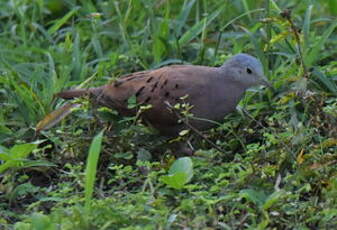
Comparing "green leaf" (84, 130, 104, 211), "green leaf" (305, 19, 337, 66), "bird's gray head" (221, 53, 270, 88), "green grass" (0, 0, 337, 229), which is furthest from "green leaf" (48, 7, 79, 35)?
"green leaf" (84, 130, 104, 211)

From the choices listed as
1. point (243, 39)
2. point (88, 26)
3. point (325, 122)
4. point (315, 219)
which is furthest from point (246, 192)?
point (88, 26)

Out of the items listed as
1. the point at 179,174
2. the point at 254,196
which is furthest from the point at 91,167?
the point at 254,196

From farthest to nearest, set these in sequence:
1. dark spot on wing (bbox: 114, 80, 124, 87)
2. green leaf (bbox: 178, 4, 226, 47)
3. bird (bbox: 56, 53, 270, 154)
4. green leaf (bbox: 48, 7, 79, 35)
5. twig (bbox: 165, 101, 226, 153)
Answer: green leaf (bbox: 48, 7, 79, 35), green leaf (bbox: 178, 4, 226, 47), dark spot on wing (bbox: 114, 80, 124, 87), bird (bbox: 56, 53, 270, 154), twig (bbox: 165, 101, 226, 153)

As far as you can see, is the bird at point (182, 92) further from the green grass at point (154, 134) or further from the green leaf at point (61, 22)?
the green leaf at point (61, 22)

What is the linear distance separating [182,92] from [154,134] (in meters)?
0.34

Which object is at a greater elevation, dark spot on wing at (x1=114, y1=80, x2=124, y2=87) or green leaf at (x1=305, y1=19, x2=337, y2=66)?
green leaf at (x1=305, y1=19, x2=337, y2=66)

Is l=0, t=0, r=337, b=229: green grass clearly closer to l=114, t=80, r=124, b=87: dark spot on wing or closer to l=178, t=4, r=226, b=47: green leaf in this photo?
l=178, t=4, r=226, b=47: green leaf

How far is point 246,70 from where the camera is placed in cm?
594

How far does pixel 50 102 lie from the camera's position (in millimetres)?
6102

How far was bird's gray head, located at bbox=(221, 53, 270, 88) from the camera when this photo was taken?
5918 millimetres

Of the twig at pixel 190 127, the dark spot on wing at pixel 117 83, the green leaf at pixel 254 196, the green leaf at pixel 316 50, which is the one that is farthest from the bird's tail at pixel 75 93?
the green leaf at pixel 254 196

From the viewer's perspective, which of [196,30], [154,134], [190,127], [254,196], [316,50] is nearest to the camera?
[254,196]

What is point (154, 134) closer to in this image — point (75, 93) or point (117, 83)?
point (117, 83)

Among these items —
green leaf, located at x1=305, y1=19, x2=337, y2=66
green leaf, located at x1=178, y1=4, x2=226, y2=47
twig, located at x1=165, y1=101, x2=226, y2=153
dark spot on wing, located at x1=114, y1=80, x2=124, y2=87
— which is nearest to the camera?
twig, located at x1=165, y1=101, x2=226, y2=153
